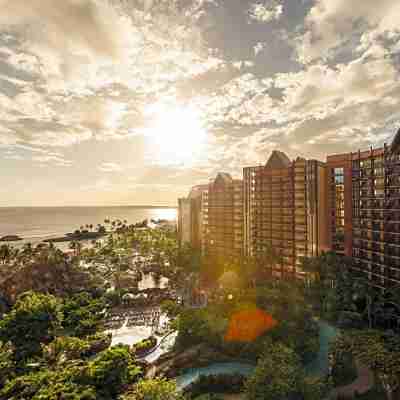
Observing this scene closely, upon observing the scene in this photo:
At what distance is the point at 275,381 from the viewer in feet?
57.8

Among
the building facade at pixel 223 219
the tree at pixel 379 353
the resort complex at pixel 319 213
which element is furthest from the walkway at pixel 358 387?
the building facade at pixel 223 219


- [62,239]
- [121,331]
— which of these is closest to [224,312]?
[121,331]

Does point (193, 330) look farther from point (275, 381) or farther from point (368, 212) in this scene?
point (368, 212)

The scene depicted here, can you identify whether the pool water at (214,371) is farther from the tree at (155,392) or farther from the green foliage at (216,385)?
the tree at (155,392)

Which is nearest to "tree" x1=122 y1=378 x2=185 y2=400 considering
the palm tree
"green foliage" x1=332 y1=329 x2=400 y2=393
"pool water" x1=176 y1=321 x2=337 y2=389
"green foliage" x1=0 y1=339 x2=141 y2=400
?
"green foliage" x1=0 y1=339 x2=141 y2=400

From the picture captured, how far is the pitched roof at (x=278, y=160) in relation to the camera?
5495cm

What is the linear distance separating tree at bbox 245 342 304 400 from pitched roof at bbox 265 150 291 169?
140 feet

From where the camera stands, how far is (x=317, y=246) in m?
48.6

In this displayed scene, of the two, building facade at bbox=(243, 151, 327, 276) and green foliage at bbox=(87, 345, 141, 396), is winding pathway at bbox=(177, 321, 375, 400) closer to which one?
green foliage at bbox=(87, 345, 141, 396)

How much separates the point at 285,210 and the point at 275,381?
130 feet

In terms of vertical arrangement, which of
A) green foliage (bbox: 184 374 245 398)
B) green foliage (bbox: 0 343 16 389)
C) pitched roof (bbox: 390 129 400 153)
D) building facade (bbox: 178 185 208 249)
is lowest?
green foliage (bbox: 184 374 245 398)

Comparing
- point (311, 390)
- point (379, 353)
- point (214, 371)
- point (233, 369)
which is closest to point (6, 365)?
point (214, 371)

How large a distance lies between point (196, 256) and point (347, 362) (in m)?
45.1

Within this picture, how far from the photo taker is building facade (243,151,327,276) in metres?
49.3
